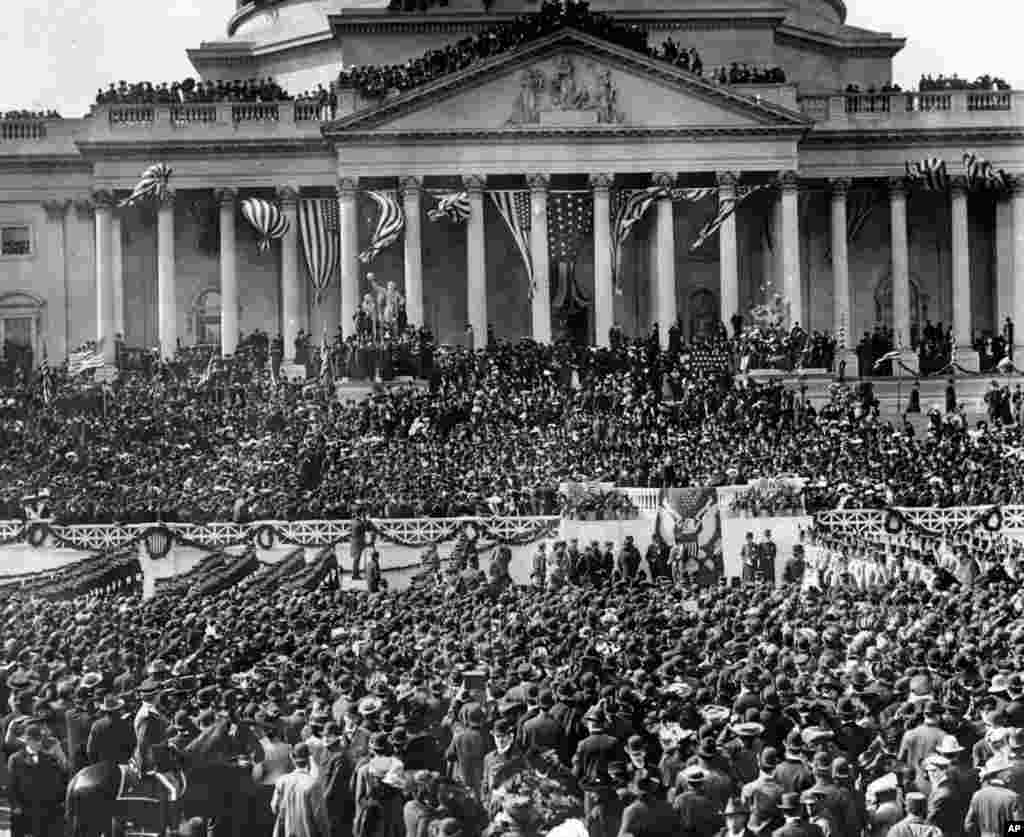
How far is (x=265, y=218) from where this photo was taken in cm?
7481

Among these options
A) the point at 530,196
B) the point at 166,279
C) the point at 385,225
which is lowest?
the point at 166,279

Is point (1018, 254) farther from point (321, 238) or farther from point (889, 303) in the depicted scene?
point (321, 238)

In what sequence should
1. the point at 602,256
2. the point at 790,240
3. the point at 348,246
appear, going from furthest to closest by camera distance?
the point at 790,240
the point at 348,246
the point at 602,256

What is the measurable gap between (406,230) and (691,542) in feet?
112

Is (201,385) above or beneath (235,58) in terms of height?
beneath

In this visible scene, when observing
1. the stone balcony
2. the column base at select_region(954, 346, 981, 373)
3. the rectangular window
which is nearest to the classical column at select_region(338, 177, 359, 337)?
the rectangular window

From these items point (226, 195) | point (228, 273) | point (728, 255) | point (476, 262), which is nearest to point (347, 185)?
point (226, 195)

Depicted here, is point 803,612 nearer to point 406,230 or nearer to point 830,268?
point 406,230

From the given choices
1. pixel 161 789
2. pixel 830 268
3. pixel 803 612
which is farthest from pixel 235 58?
pixel 161 789

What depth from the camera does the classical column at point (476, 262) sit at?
251ft

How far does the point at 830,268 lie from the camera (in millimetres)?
83625

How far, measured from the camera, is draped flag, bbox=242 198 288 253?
74562mm

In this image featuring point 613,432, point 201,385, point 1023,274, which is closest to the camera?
point 613,432

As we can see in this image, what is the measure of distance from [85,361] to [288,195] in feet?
42.9
